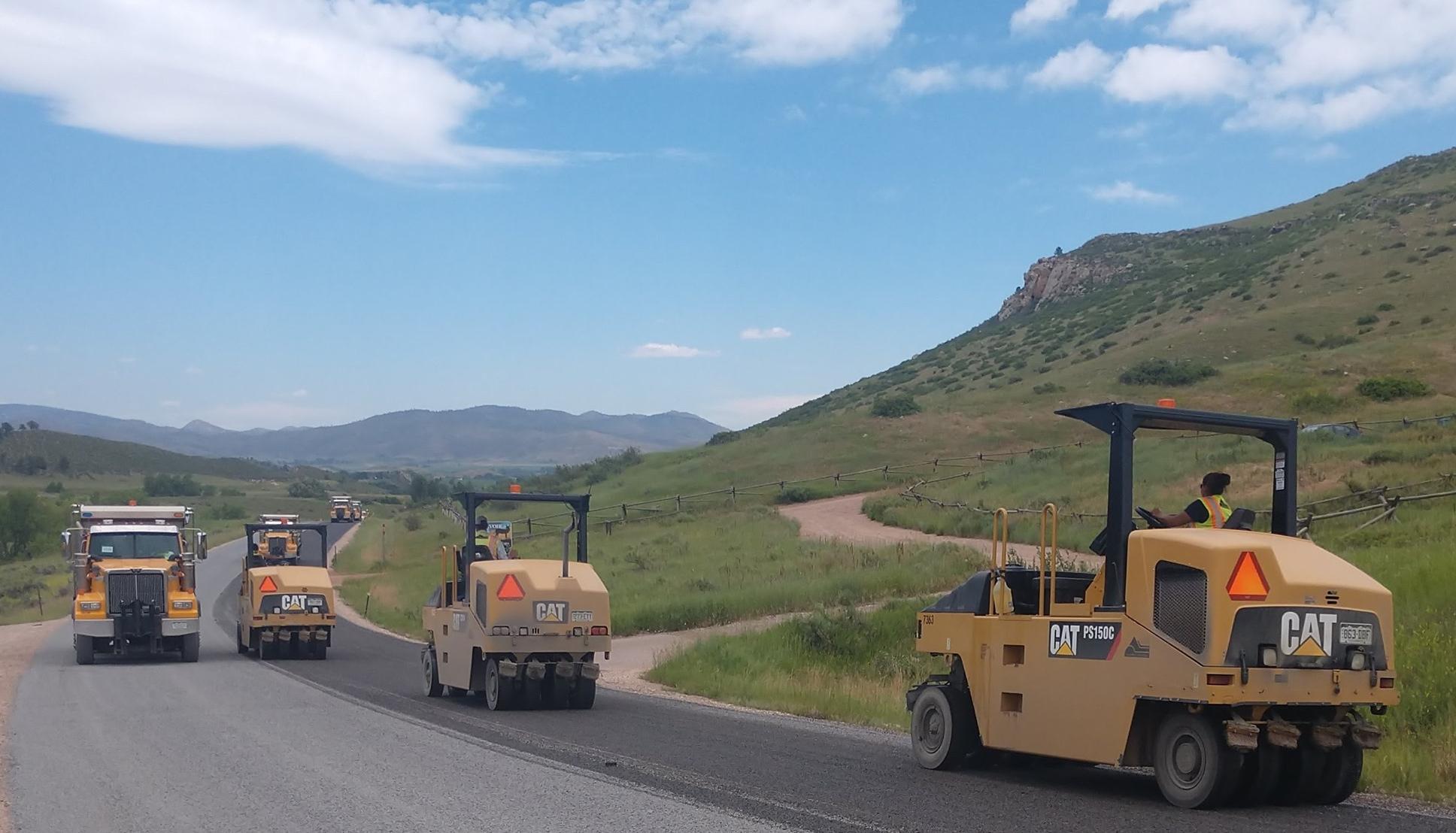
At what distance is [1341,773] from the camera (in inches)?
385

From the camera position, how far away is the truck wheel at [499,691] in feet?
58.9

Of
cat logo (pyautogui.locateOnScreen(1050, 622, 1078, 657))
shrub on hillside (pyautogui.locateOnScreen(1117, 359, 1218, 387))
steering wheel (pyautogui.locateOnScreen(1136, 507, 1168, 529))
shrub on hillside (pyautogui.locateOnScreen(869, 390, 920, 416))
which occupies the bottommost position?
cat logo (pyautogui.locateOnScreen(1050, 622, 1078, 657))

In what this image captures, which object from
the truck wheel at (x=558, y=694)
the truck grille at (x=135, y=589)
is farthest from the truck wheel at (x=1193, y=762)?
the truck grille at (x=135, y=589)

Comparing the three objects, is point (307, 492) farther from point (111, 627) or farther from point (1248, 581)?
point (1248, 581)

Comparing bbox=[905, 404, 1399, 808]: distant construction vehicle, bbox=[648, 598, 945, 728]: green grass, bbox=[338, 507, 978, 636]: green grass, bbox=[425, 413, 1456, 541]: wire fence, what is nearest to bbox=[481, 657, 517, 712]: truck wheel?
bbox=[648, 598, 945, 728]: green grass

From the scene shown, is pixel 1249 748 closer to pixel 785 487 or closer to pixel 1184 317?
pixel 785 487

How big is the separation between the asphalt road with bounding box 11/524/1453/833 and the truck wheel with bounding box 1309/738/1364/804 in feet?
0.45

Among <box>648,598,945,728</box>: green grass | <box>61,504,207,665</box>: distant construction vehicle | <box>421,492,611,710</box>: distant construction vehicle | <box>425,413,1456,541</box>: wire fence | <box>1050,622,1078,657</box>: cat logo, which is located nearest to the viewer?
<box>1050,622,1078,657</box>: cat logo

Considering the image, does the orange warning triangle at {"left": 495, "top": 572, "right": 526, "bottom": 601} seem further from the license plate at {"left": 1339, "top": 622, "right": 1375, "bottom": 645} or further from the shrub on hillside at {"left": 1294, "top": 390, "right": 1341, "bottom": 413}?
the shrub on hillside at {"left": 1294, "top": 390, "right": 1341, "bottom": 413}

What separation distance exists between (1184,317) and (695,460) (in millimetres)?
33571

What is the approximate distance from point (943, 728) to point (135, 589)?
20.8 meters

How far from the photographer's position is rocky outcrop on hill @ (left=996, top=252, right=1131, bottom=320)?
12162 centimetres

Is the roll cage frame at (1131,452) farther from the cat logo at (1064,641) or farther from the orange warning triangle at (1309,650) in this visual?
the orange warning triangle at (1309,650)

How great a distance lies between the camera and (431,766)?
12.6 meters
